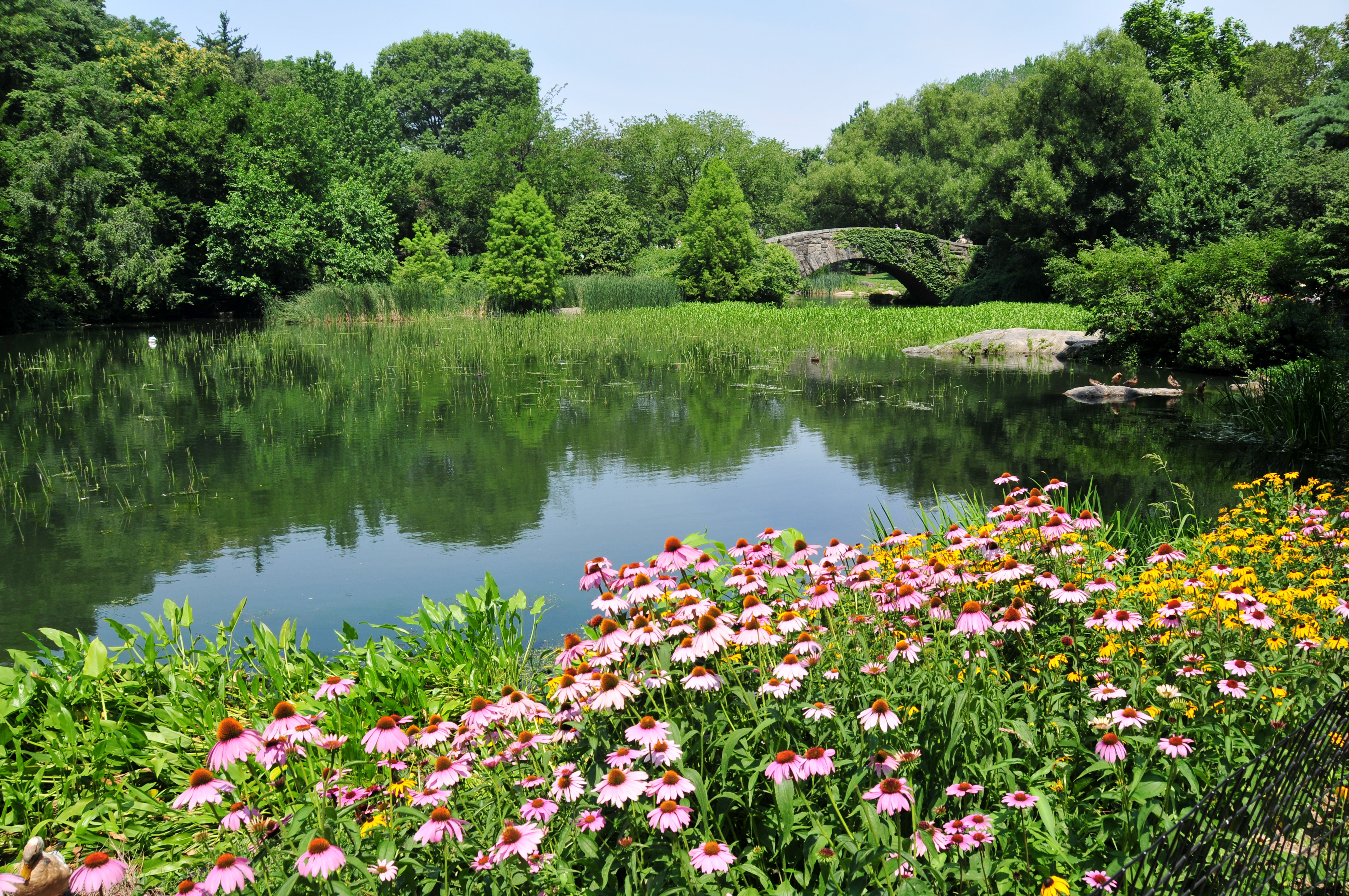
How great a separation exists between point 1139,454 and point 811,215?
127 feet

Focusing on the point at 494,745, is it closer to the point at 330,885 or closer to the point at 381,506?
the point at 330,885

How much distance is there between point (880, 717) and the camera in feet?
7.43

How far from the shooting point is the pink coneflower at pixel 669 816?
2000 millimetres

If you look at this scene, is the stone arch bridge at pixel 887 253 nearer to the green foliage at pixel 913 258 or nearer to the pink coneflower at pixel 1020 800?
the green foliage at pixel 913 258

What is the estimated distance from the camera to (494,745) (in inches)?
116

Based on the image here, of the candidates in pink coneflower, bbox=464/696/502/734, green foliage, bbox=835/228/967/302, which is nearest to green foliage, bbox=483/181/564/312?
green foliage, bbox=835/228/967/302

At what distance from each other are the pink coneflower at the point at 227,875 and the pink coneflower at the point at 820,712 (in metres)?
1.42

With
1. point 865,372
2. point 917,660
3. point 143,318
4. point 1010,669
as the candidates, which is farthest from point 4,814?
point 143,318

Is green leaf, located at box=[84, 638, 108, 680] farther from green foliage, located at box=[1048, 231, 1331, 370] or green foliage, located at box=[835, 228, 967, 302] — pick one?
green foliage, located at box=[835, 228, 967, 302]

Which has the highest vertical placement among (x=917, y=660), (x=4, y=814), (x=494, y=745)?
(x=917, y=660)

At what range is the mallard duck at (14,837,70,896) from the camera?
2512 mm

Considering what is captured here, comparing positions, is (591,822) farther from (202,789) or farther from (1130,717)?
(1130,717)

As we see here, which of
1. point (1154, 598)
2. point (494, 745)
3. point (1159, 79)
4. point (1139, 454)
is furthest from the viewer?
point (1159, 79)

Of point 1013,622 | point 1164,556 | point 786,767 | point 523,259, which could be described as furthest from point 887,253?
point 786,767
